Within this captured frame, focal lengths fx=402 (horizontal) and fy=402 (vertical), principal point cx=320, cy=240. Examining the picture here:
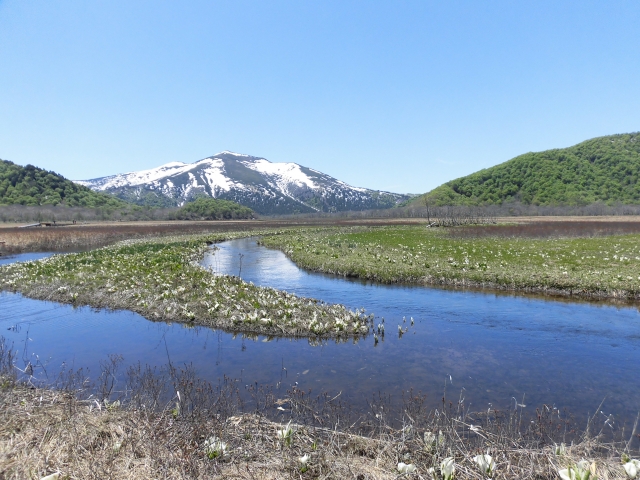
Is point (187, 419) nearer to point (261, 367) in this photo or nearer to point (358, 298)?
point (261, 367)

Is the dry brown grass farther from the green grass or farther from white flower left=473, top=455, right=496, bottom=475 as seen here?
white flower left=473, top=455, right=496, bottom=475

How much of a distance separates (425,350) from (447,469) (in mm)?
7726

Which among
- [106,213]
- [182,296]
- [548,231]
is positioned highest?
[106,213]

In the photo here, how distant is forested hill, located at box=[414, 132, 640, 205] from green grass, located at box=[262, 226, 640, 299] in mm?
128984

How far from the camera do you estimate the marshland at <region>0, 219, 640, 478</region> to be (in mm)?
5820

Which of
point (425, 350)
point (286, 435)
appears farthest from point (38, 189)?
point (286, 435)

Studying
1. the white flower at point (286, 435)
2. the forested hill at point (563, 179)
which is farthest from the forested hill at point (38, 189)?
the white flower at point (286, 435)

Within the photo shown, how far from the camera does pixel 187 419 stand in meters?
6.95

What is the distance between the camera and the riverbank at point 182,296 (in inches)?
583

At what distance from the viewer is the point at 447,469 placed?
204 inches

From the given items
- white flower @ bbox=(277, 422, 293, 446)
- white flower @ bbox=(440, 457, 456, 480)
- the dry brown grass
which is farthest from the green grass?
white flower @ bbox=(277, 422, 293, 446)

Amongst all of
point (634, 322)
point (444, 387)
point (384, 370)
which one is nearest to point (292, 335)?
point (384, 370)

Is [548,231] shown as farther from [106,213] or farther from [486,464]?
[106,213]

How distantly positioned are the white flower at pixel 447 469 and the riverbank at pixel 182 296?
883 cm
